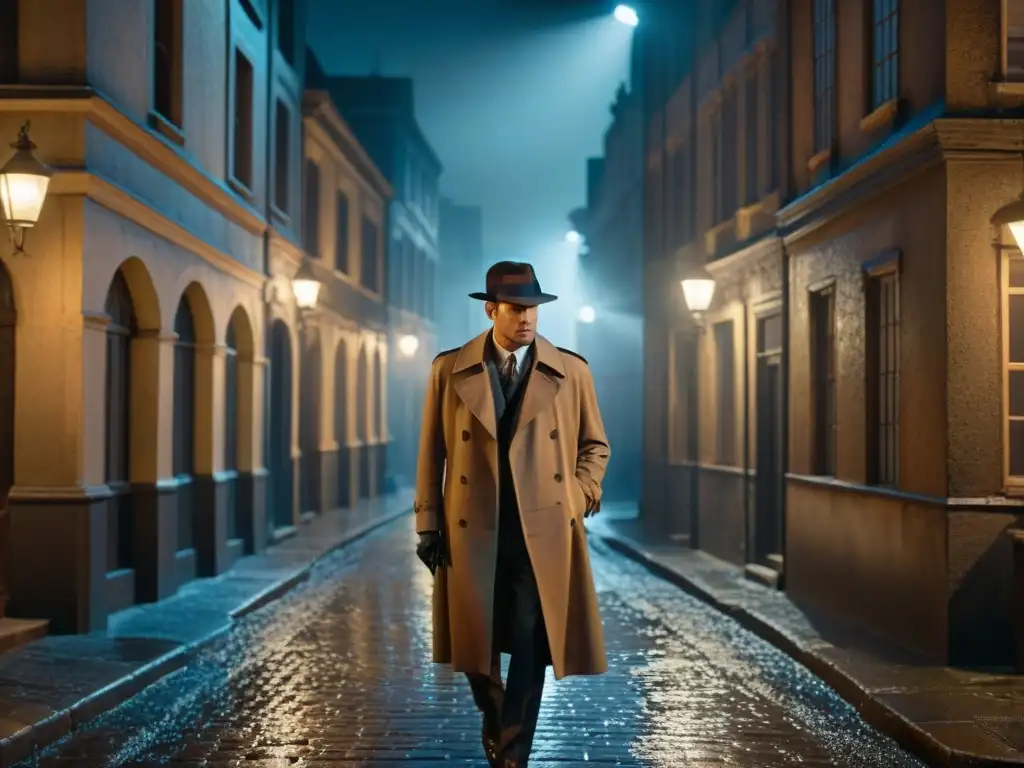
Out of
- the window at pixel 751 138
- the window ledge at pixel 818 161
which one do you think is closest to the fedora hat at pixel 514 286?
the window ledge at pixel 818 161

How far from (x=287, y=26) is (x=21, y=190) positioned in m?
12.7

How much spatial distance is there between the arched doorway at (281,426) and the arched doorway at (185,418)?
560 centimetres

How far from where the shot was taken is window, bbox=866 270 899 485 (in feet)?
36.1

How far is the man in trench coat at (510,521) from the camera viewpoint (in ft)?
18.8

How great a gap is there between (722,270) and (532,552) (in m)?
12.0

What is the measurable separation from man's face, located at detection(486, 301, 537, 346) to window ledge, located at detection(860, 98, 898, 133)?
5.80m

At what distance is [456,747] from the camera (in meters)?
6.93

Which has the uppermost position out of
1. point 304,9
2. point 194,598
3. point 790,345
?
point 304,9

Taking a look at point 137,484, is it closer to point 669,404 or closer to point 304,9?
point 669,404

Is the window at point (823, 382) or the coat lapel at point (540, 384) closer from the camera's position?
the coat lapel at point (540, 384)

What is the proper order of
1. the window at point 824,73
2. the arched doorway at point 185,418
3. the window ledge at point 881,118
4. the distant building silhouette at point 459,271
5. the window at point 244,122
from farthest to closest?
the distant building silhouette at point 459,271
the window at point 244,122
the arched doorway at point 185,418
the window at point 824,73
the window ledge at point 881,118

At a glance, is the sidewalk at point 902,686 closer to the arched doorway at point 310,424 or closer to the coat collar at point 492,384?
the coat collar at point 492,384

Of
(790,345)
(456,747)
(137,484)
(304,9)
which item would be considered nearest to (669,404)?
(790,345)

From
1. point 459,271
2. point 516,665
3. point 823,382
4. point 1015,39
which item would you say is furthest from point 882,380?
point 459,271
